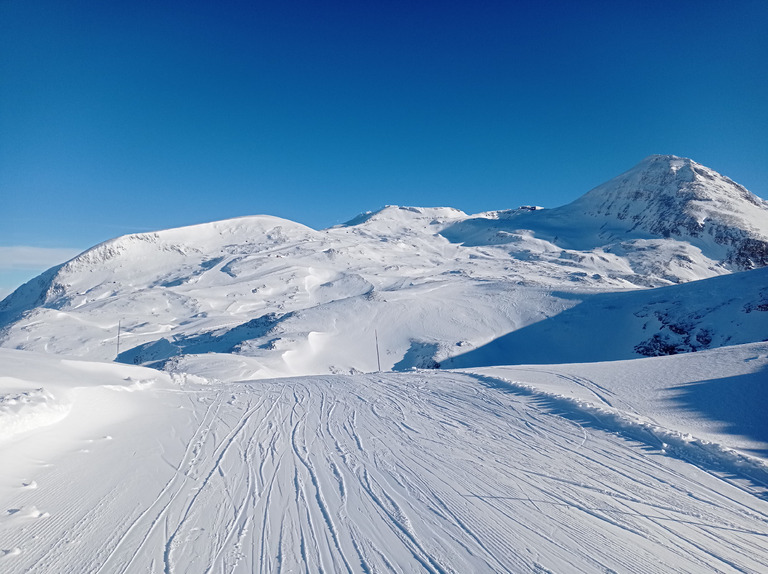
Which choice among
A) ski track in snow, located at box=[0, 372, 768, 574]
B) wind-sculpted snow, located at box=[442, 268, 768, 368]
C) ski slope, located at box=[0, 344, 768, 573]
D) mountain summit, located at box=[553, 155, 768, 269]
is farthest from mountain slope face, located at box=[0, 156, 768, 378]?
ski track in snow, located at box=[0, 372, 768, 574]

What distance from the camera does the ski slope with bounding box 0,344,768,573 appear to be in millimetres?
4359

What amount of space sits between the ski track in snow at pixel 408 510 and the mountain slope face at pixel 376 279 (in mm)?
25824

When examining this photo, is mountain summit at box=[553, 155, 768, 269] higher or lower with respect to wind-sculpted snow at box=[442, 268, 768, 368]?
higher

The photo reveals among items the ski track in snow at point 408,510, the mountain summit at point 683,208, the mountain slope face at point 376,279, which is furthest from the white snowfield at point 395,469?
the mountain summit at point 683,208

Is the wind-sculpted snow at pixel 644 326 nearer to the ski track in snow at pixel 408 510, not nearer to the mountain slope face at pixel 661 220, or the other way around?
the ski track in snow at pixel 408 510

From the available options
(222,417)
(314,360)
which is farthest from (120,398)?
(314,360)

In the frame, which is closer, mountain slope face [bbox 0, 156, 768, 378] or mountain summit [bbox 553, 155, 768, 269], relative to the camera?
mountain slope face [bbox 0, 156, 768, 378]

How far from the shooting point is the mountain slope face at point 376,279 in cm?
4469

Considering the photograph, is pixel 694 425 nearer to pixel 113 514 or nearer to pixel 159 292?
pixel 113 514

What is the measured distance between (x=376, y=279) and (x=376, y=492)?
81503 mm

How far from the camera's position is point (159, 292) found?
90125 mm

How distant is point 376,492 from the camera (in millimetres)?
5945

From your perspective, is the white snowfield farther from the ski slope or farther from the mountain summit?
the mountain summit

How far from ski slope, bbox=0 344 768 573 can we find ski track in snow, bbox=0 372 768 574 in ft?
0.08
